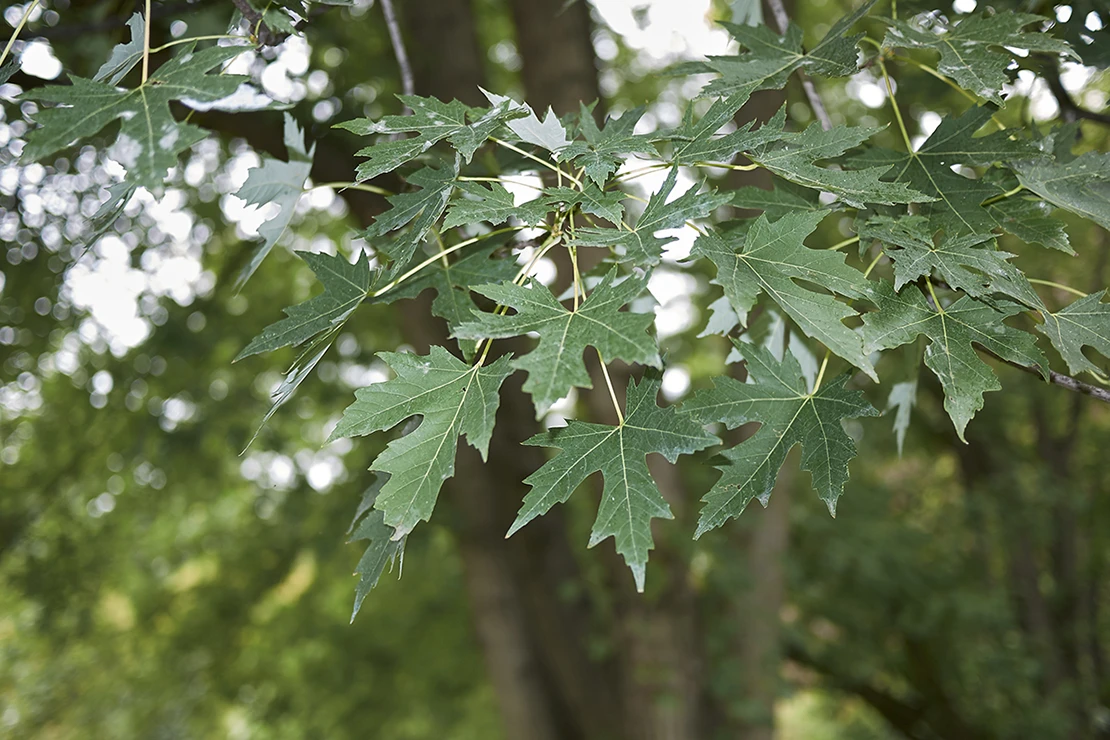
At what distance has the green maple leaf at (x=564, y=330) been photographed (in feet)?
2.91

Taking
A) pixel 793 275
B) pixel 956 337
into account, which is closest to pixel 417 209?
pixel 793 275

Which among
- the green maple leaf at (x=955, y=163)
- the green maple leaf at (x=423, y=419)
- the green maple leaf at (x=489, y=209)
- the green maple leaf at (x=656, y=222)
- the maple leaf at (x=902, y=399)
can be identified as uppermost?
the green maple leaf at (x=489, y=209)

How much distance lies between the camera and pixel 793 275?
106cm

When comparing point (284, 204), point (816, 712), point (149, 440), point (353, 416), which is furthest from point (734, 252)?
point (816, 712)

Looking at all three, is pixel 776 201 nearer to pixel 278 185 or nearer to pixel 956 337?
pixel 956 337

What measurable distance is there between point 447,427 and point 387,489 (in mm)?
106

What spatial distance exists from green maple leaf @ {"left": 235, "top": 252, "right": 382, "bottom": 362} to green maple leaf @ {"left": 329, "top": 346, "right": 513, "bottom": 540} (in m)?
0.15

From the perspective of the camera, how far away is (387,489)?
3.29ft

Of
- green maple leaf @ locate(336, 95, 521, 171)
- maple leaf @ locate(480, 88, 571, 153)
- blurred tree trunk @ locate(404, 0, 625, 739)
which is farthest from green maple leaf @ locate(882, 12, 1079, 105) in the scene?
blurred tree trunk @ locate(404, 0, 625, 739)

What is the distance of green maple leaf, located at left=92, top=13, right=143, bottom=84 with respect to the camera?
1169mm

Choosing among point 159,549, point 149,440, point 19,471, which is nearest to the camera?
point 149,440

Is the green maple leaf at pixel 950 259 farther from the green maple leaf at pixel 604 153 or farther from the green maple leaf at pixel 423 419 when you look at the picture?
the green maple leaf at pixel 423 419

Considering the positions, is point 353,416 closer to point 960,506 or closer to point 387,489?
point 387,489

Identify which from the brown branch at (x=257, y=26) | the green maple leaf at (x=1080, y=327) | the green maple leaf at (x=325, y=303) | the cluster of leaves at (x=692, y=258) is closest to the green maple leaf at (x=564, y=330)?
the cluster of leaves at (x=692, y=258)
